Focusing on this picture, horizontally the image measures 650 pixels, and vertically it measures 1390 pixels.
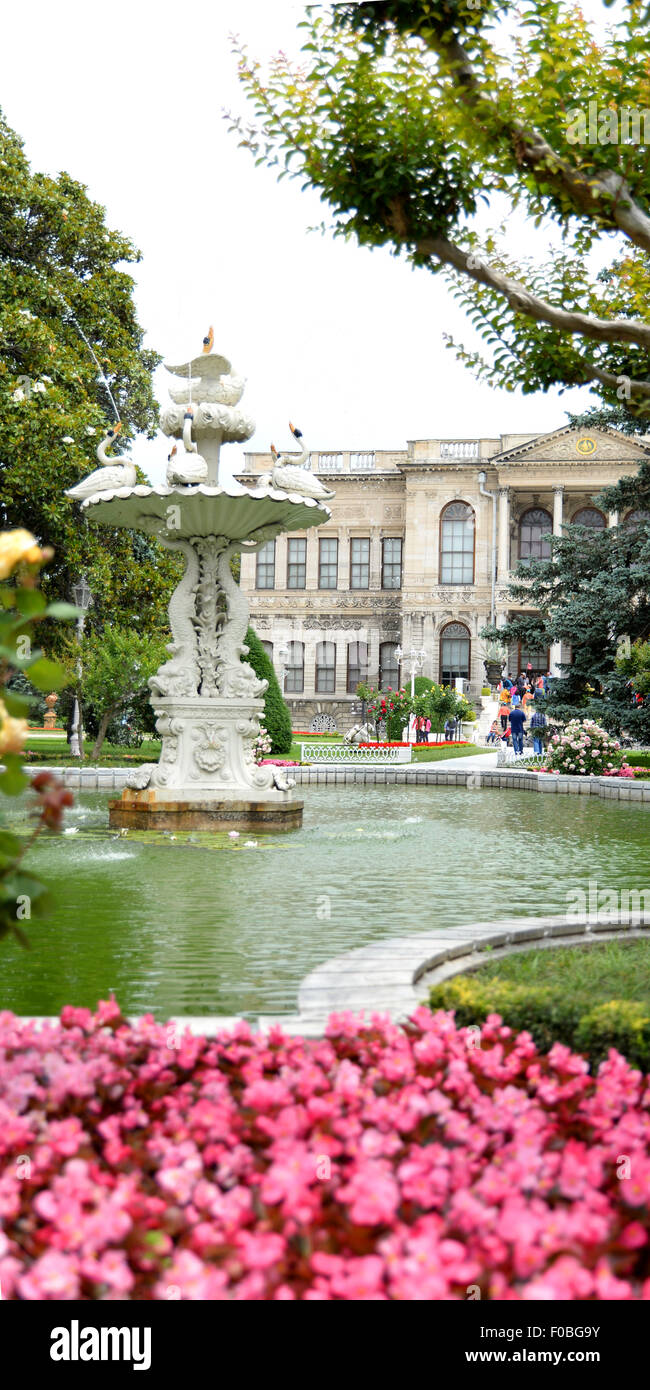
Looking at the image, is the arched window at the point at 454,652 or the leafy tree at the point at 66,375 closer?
the leafy tree at the point at 66,375

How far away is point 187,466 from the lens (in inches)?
407

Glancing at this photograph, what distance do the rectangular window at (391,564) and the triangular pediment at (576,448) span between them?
5858 millimetres

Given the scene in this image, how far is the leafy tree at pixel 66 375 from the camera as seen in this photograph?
1853 cm

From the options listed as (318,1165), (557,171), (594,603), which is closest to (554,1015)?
(318,1165)

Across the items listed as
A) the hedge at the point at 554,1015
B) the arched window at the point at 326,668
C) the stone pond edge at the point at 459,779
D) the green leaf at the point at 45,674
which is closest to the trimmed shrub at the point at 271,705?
the stone pond edge at the point at 459,779

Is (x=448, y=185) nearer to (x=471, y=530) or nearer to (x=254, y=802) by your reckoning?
(x=254, y=802)

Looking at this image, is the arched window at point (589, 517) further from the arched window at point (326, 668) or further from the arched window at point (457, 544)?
the arched window at point (326, 668)

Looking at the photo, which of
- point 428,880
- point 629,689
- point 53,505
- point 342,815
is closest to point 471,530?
point 629,689

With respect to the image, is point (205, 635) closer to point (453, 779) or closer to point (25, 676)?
point (453, 779)

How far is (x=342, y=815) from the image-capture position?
12539mm

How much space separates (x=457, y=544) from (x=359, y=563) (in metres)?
4.38

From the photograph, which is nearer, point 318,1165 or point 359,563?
point 318,1165

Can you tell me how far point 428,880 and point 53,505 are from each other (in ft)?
43.6

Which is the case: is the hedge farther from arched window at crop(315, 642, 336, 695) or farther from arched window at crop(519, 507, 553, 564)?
arched window at crop(315, 642, 336, 695)
